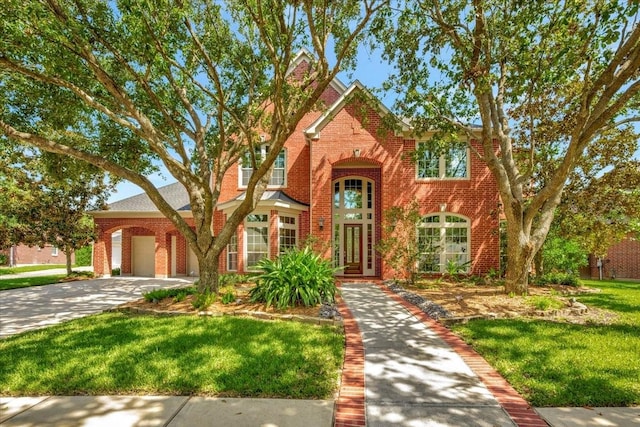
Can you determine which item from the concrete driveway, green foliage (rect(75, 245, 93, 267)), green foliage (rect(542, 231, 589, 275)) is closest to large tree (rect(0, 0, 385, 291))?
the concrete driveway

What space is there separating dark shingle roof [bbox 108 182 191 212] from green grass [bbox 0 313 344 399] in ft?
37.3

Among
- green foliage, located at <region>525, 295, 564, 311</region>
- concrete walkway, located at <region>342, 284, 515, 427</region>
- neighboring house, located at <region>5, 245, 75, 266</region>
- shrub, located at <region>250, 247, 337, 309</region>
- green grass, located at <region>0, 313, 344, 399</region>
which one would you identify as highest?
shrub, located at <region>250, 247, 337, 309</region>

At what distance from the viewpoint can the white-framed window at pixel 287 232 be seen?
14203 mm

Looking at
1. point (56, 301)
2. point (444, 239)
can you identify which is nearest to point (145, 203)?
point (56, 301)

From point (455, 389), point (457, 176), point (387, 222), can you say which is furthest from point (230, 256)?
point (455, 389)

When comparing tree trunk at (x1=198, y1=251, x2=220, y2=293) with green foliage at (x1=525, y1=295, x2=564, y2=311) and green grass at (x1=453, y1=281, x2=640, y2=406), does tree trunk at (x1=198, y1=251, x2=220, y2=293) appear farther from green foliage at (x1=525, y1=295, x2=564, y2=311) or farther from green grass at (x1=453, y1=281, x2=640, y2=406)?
green foliage at (x1=525, y1=295, x2=564, y2=311)

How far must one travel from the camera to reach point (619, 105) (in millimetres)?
6453

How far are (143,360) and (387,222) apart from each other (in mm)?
9647

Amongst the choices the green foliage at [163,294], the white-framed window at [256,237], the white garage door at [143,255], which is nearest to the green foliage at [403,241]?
the white-framed window at [256,237]

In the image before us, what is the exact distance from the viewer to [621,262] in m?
18.7

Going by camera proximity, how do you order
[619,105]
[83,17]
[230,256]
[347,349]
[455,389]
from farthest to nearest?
[230,256] < [83,17] < [619,105] < [347,349] < [455,389]

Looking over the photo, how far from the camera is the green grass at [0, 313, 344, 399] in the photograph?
391cm

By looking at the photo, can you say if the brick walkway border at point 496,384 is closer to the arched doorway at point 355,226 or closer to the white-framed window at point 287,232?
the arched doorway at point 355,226

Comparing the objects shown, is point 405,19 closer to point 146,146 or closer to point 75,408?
point 146,146
